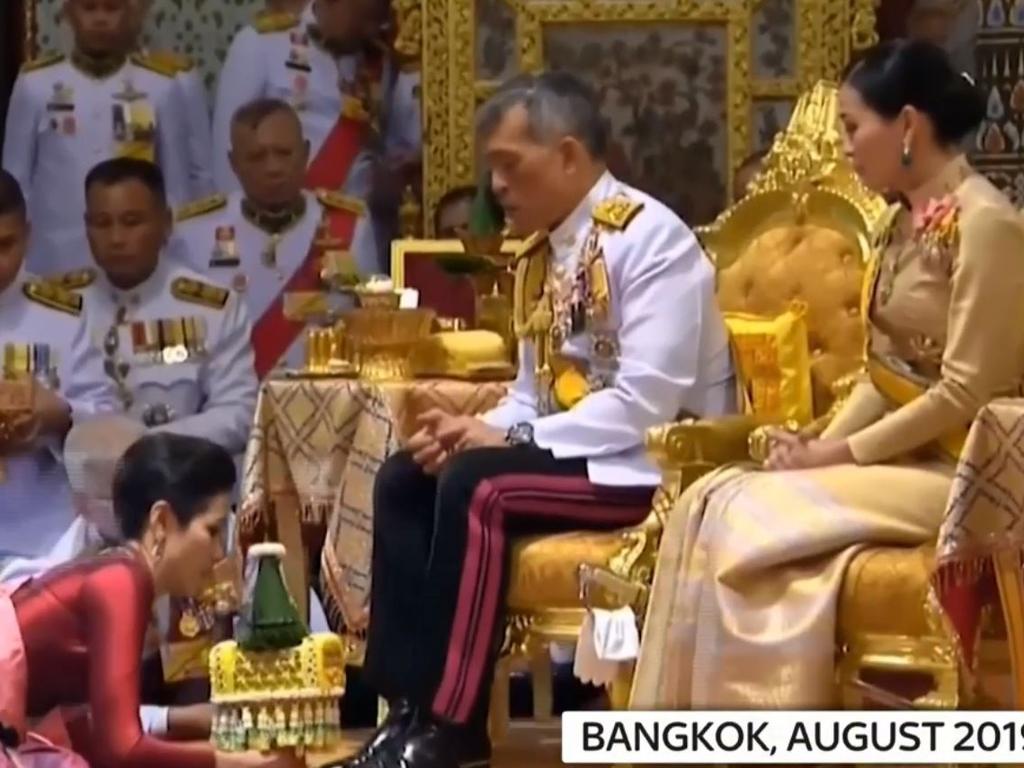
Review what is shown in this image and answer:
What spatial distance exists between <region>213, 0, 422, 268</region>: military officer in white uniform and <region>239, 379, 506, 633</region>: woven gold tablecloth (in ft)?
4.85

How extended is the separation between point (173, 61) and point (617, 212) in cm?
231

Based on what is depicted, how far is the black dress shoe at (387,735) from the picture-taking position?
3080 mm

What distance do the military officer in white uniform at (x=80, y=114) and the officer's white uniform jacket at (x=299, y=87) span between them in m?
0.14

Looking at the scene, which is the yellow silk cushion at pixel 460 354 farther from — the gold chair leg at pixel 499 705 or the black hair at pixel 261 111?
the black hair at pixel 261 111

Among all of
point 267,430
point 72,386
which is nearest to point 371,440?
point 267,430

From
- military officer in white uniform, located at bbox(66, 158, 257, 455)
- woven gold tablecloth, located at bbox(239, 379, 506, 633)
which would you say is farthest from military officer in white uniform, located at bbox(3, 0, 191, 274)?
woven gold tablecloth, located at bbox(239, 379, 506, 633)

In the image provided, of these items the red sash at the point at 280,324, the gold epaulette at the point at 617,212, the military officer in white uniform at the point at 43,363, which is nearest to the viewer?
the gold epaulette at the point at 617,212

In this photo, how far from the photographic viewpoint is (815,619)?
8.89ft

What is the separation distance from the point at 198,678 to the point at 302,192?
165 centimetres

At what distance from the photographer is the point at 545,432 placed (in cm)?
316

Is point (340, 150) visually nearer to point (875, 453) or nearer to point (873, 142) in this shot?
point (873, 142)

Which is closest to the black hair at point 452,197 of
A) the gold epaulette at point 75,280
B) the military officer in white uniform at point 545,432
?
the gold epaulette at point 75,280

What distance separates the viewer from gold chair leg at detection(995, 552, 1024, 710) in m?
2.56

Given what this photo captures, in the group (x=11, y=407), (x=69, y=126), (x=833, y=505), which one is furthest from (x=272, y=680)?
(x=69, y=126)
